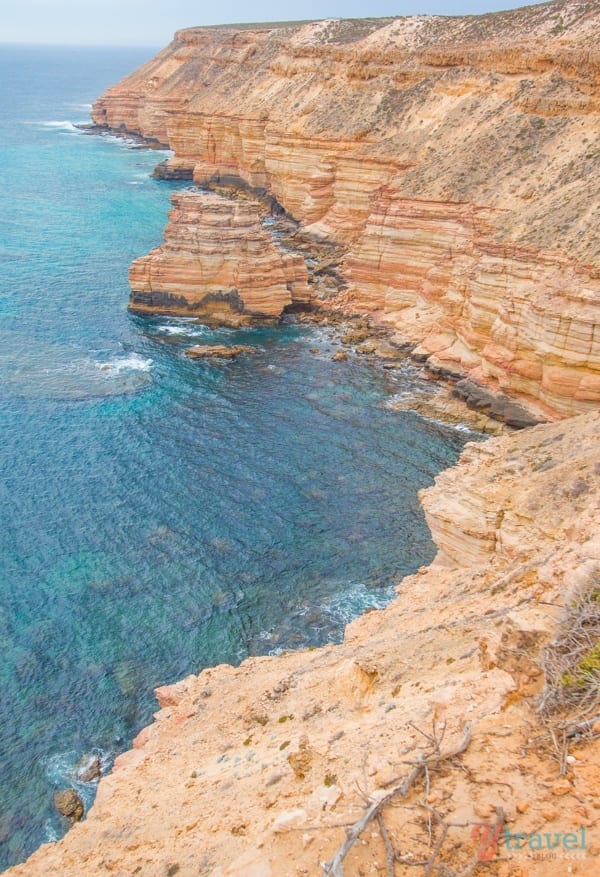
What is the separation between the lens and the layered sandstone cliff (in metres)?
42.6

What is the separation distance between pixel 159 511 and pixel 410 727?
79.4 ft

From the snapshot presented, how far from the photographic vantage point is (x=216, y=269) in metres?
57.0

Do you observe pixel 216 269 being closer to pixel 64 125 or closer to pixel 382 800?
pixel 382 800

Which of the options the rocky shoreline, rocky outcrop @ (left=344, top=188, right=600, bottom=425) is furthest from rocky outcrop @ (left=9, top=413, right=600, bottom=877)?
rocky outcrop @ (left=344, top=188, right=600, bottom=425)

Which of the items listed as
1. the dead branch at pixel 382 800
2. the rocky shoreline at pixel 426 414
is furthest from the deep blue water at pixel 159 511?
the dead branch at pixel 382 800

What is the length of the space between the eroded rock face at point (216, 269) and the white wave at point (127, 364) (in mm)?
7750

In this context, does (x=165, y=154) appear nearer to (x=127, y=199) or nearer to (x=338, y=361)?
(x=127, y=199)

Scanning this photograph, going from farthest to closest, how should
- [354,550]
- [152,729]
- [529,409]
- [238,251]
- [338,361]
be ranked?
[238,251] < [338,361] < [529,409] < [354,550] < [152,729]

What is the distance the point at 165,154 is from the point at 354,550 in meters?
112

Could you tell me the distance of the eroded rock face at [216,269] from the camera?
5588 centimetres

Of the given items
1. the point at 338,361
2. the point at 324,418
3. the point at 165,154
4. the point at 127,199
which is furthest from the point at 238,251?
the point at 165,154

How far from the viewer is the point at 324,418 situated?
45250mm

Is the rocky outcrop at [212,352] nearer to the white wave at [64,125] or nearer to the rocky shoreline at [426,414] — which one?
the rocky shoreline at [426,414]

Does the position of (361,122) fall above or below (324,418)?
above
